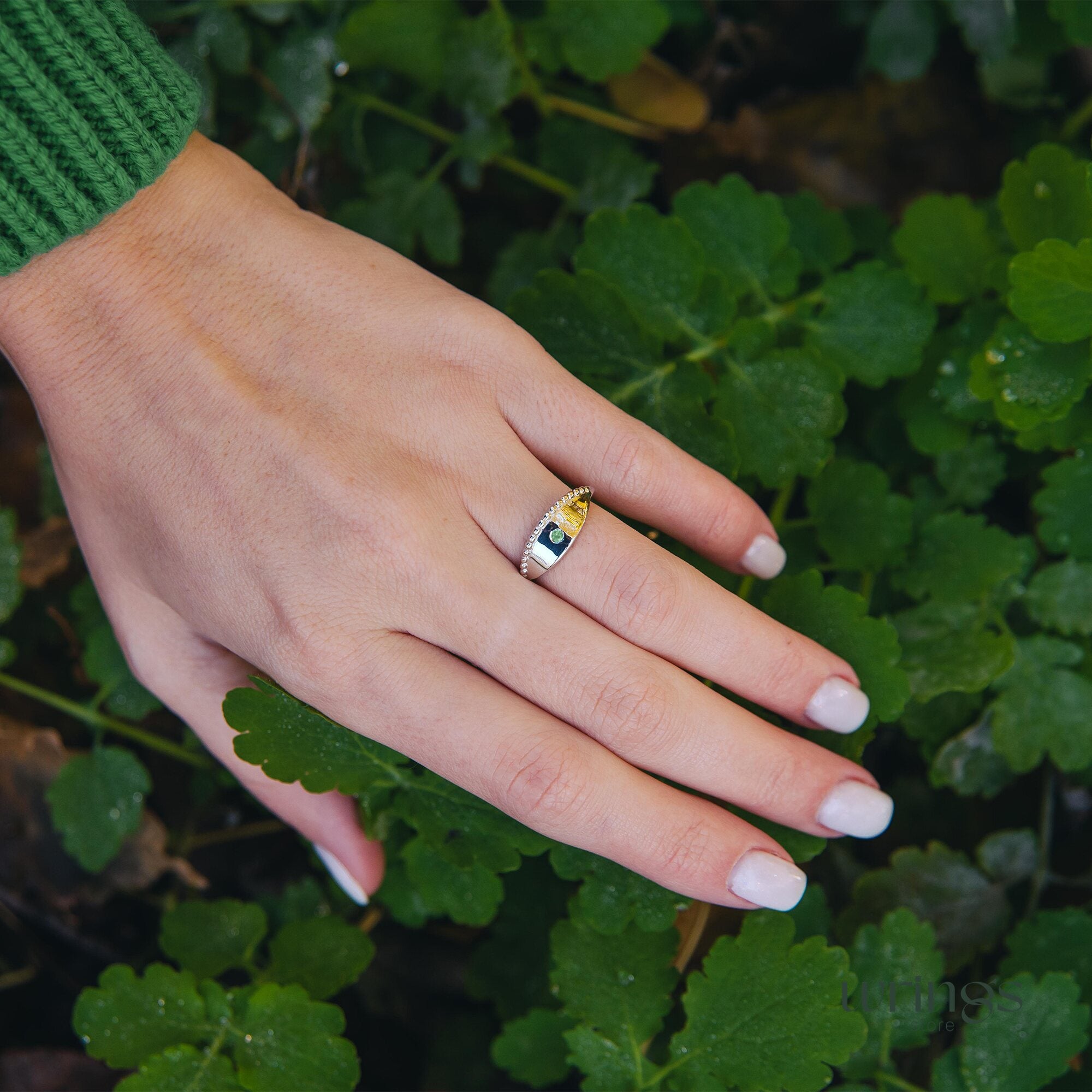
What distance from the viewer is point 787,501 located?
6.06ft

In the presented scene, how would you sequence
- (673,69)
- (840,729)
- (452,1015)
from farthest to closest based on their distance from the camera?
(673,69) → (452,1015) → (840,729)

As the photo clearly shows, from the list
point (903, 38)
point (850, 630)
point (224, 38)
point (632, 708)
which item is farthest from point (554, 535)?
point (903, 38)

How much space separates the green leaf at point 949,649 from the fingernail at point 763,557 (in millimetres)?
289

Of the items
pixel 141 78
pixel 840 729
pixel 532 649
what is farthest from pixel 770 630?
pixel 141 78

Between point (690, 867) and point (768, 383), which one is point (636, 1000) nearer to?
point (690, 867)

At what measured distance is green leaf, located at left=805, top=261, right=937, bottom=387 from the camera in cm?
171

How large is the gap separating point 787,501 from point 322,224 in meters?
0.99

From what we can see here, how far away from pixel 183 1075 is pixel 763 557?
4.19 ft

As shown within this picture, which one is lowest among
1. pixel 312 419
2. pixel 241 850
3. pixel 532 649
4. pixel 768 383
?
pixel 241 850

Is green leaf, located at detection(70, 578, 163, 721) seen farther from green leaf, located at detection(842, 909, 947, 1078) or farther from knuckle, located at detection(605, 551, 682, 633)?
green leaf, located at detection(842, 909, 947, 1078)

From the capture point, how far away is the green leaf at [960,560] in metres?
1.66

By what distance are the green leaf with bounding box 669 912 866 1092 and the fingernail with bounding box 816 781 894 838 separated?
17cm

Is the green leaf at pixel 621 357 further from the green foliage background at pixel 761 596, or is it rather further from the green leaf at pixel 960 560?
the green leaf at pixel 960 560

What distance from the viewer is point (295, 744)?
1479 millimetres
